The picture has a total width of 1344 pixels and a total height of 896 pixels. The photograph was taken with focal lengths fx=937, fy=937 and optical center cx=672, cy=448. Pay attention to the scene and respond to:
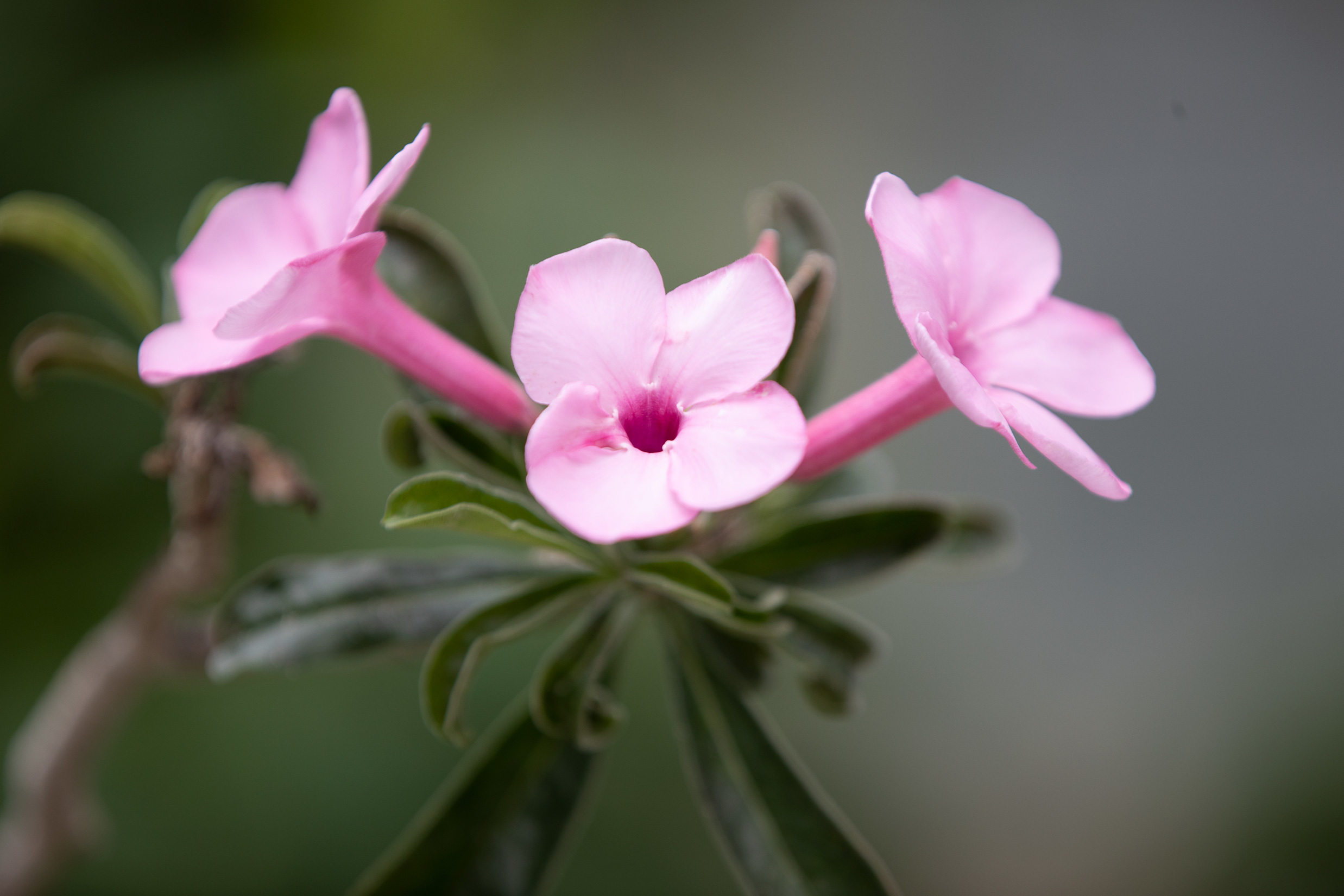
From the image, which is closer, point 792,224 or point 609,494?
point 609,494

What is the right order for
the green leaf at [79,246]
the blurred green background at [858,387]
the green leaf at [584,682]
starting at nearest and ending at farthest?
the green leaf at [584,682] < the green leaf at [79,246] < the blurred green background at [858,387]

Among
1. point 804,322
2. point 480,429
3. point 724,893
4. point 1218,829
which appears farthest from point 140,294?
point 1218,829

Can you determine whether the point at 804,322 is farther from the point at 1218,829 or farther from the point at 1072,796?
the point at 1218,829

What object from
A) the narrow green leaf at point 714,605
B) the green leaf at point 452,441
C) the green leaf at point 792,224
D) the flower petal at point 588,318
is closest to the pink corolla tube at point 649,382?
the flower petal at point 588,318

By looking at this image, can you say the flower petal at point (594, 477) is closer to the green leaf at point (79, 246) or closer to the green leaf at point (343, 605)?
the green leaf at point (343, 605)

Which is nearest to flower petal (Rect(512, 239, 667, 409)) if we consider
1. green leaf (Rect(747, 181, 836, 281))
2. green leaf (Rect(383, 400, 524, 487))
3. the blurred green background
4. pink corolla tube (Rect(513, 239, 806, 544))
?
pink corolla tube (Rect(513, 239, 806, 544))

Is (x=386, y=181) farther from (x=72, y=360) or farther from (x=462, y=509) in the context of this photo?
(x=72, y=360)

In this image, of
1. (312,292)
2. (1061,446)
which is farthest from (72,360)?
(1061,446)

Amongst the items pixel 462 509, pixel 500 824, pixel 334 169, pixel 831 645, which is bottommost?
pixel 500 824
